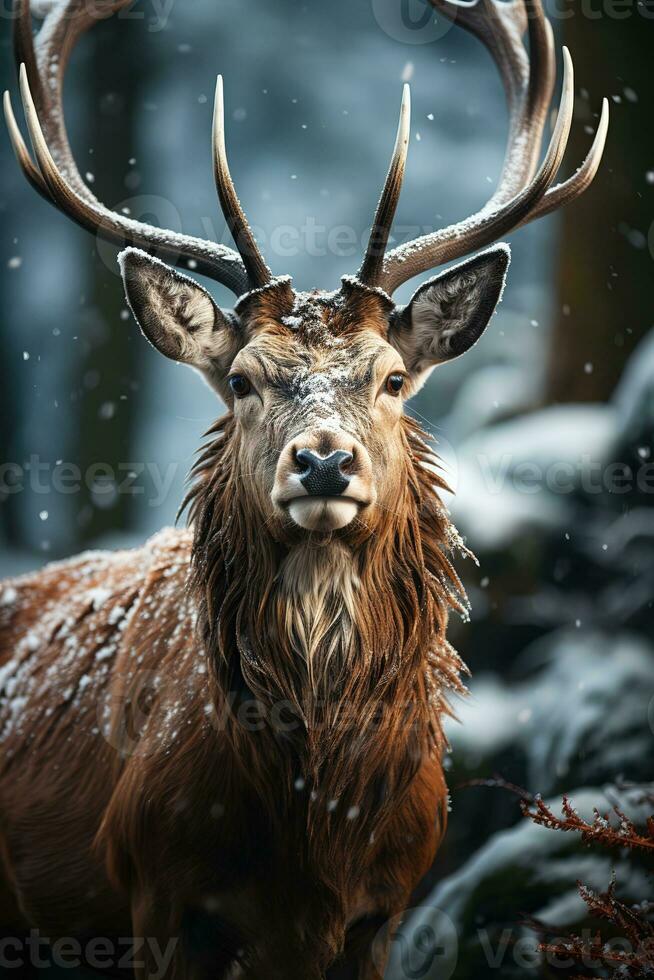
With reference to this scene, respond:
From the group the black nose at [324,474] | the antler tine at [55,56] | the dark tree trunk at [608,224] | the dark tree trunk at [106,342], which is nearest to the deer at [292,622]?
the black nose at [324,474]

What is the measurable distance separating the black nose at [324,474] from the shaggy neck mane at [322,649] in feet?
0.83

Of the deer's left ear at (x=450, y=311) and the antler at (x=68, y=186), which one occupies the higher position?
the antler at (x=68, y=186)

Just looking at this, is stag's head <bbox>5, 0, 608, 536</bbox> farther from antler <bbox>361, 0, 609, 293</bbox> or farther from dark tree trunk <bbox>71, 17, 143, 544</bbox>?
dark tree trunk <bbox>71, 17, 143, 544</bbox>

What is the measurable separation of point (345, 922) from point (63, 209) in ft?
8.88

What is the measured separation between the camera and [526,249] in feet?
23.5

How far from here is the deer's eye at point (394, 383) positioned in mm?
3221

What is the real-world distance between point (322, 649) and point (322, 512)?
0.53 m

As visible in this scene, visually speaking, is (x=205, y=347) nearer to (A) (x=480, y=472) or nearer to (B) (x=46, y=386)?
(A) (x=480, y=472)

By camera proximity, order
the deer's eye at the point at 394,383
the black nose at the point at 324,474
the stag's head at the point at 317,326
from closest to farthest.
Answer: the black nose at the point at 324,474, the stag's head at the point at 317,326, the deer's eye at the point at 394,383

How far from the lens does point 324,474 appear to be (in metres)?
2.73

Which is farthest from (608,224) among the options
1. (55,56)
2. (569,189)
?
(55,56)

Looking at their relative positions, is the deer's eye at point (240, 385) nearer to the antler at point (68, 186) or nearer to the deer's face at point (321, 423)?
the deer's face at point (321, 423)

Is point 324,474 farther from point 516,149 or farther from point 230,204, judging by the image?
point 516,149

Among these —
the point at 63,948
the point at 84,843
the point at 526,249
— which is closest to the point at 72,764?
the point at 84,843
